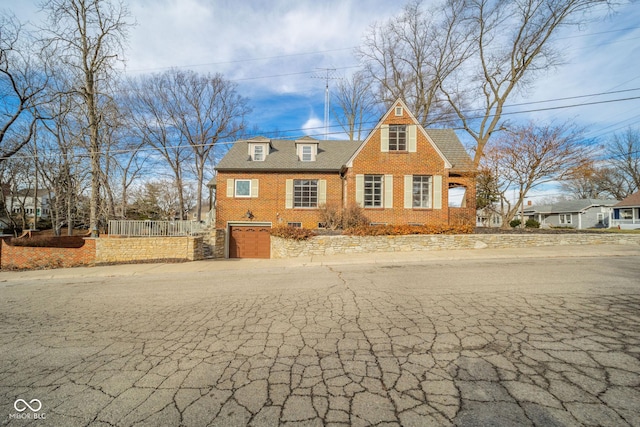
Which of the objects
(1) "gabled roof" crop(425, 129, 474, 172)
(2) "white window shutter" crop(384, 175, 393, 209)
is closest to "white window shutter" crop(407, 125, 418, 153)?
(1) "gabled roof" crop(425, 129, 474, 172)

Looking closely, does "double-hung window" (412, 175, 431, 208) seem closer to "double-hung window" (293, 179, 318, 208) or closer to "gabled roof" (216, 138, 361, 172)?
"gabled roof" (216, 138, 361, 172)

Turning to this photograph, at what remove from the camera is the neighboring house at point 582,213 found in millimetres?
40188

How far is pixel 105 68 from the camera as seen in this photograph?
15992 millimetres

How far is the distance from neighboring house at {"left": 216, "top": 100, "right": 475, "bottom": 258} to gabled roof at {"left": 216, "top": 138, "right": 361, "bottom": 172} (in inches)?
2.9

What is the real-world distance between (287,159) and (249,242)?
696 cm

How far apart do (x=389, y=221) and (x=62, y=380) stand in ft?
53.9

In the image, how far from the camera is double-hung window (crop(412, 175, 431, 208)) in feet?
57.9

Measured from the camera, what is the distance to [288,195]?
19.5 m

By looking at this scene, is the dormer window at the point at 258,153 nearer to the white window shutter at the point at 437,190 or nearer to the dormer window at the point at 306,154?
the dormer window at the point at 306,154

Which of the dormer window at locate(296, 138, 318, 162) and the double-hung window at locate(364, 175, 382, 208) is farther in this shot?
the dormer window at locate(296, 138, 318, 162)

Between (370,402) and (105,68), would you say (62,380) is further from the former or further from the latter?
(105,68)

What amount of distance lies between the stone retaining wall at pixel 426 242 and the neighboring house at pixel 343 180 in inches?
120

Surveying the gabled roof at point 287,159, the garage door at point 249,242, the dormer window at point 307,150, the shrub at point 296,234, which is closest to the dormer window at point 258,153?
the gabled roof at point 287,159

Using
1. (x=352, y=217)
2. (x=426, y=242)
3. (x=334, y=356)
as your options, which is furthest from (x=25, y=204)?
(x=334, y=356)
